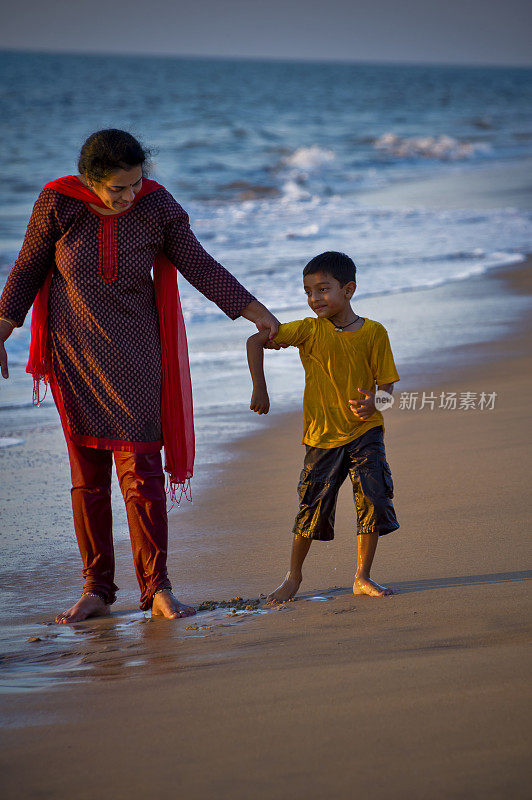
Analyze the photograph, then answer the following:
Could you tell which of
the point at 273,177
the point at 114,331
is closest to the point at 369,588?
the point at 114,331

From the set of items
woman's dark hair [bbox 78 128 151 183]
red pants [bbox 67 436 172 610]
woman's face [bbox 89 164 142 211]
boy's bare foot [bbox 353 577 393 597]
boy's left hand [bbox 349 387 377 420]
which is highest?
woman's dark hair [bbox 78 128 151 183]

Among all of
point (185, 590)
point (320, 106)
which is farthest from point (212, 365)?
point (320, 106)

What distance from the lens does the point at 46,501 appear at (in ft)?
14.6

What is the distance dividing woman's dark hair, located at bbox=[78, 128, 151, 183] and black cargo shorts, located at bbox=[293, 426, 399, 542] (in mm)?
1134

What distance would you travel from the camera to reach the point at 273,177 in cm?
2139

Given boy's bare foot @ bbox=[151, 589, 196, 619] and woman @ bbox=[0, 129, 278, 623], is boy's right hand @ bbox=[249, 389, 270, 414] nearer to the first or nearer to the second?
woman @ bbox=[0, 129, 278, 623]

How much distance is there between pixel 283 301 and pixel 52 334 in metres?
5.85

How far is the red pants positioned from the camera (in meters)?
3.28

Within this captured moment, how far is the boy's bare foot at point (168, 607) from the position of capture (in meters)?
3.11

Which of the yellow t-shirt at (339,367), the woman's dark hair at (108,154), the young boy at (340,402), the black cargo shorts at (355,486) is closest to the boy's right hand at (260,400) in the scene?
the young boy at (340,402)

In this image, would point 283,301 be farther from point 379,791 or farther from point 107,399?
point 379,791

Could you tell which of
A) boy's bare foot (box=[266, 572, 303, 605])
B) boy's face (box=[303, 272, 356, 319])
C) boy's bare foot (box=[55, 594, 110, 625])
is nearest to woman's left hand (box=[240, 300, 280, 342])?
boy's face (box=[303, 272, 356, 319])

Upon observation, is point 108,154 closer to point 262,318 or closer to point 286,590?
point 262,318

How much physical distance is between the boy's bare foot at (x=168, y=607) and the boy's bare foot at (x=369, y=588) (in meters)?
0.55
